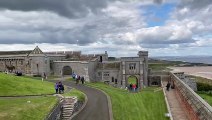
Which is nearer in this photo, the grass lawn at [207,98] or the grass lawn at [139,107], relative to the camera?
the grass lawn at [139,107]

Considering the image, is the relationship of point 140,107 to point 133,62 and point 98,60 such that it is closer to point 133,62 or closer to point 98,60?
point 133,62

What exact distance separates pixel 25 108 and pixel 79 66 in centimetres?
4209

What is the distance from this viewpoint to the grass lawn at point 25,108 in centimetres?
2929

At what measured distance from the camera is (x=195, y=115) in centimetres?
2770

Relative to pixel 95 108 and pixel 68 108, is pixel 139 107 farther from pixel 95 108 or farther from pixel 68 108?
pixel 68 108

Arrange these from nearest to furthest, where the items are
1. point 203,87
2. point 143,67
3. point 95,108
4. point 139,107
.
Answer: point 95,108, point 139,107, point 143,67, point 203,87

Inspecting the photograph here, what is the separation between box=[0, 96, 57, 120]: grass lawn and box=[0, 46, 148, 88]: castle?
3540cm

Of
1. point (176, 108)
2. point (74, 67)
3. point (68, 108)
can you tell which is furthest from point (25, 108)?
point (74, 67)

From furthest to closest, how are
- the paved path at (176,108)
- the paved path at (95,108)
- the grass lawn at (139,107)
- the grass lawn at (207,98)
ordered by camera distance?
the grass lawn at (207,98)
the grass lawn at (139,107)
the paved path at (95,108)
the paved path at (176,108)

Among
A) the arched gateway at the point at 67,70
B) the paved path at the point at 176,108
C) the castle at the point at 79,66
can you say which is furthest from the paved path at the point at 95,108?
the arched gateway at the point at 67,70

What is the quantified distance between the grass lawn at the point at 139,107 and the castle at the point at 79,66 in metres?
22.4

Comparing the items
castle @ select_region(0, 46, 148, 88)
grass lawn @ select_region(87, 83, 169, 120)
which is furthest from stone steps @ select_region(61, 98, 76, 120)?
castle @ select_region(0, 46, 148, 88)

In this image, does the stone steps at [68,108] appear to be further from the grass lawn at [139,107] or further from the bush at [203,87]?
the bush at [203,87]

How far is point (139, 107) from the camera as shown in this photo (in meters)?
44.9
